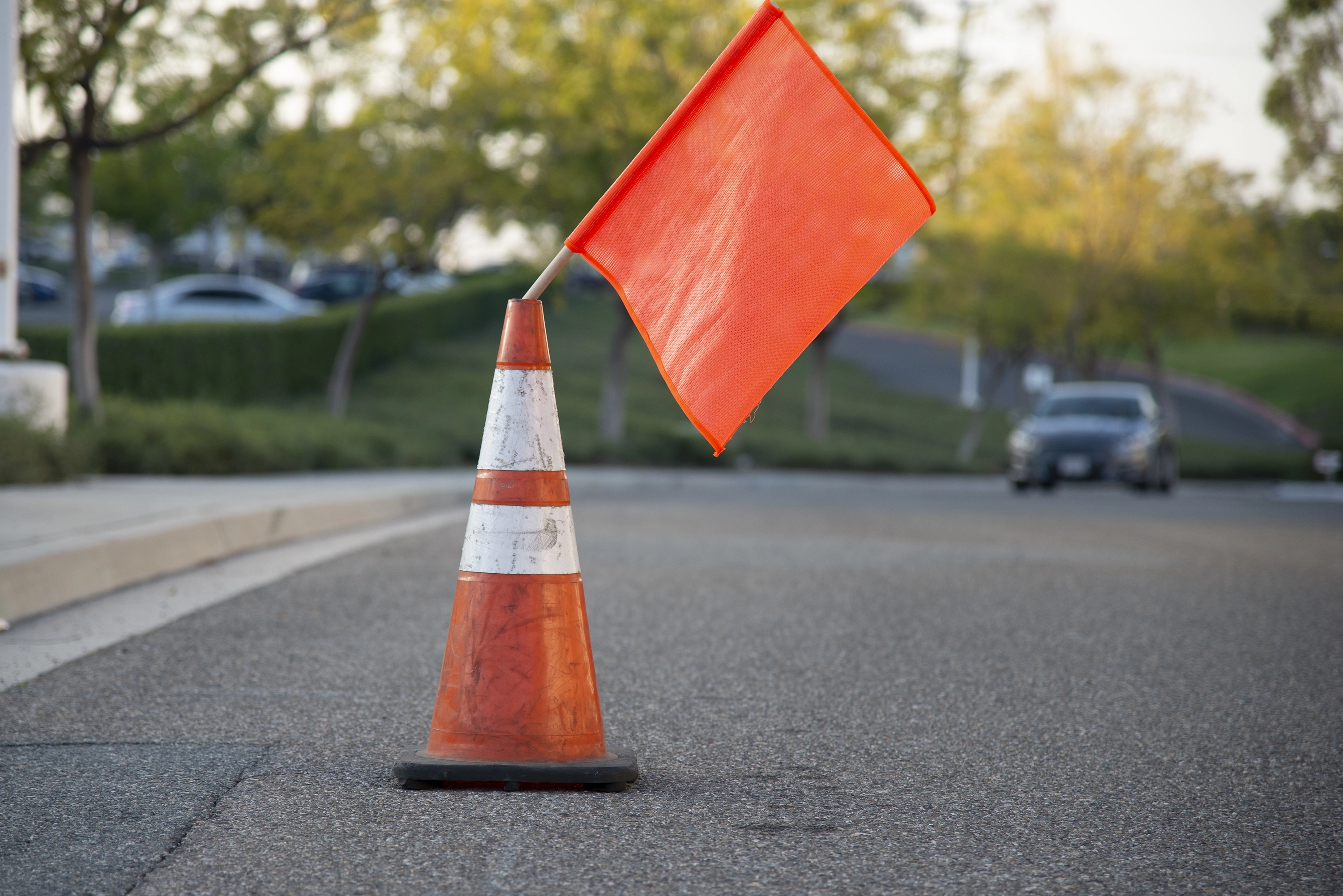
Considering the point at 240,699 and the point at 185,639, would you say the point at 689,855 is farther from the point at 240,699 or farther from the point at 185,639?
the point at 185,639

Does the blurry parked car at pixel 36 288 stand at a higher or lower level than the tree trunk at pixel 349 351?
higher

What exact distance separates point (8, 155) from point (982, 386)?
4499 centimetres

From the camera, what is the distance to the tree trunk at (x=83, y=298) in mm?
13734

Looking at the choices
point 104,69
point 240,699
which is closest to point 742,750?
point 240,699

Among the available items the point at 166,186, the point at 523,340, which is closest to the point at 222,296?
the point at 166,186

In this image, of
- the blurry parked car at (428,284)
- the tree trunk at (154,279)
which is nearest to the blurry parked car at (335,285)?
the blurry parked car at (428,284)

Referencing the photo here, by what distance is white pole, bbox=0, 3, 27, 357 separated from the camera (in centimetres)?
800

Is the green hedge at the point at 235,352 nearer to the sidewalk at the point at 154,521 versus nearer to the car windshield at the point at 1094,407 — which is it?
the sidewalk at the point at 154,521

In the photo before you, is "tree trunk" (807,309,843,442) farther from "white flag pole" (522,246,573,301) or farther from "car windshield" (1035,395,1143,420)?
"white flag pole" (522,246,573,301)

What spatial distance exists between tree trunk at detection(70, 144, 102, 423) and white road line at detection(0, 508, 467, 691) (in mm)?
5265

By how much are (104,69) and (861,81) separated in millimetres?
12025

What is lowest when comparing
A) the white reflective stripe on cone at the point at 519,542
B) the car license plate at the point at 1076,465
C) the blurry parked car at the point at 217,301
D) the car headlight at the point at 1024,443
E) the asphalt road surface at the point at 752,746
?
the asphalt road surface at the point at 752,746

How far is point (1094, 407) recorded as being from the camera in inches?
782

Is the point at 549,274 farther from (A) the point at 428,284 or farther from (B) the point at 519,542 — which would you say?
(A) the point at 428,284
